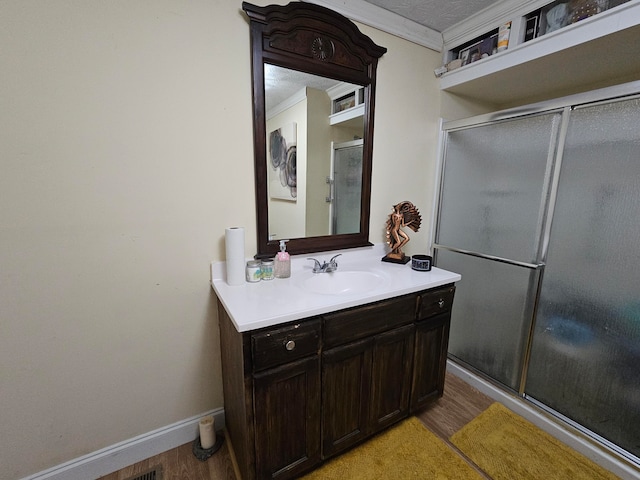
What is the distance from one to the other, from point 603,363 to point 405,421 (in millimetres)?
1021

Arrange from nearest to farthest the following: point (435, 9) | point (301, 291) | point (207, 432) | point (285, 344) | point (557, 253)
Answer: point (285, 344) < point (301, 291) < point (207, 432) < point (557, 253) < point (435, 9)

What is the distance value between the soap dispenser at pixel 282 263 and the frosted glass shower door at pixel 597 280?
4.65 feet

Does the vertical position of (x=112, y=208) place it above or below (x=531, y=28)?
below

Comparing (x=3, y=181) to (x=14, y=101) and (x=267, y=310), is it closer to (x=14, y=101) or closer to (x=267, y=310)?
(x=14, y=101)

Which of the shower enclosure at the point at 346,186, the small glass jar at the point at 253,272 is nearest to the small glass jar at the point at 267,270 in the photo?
the small glass jar at the point at 253,272

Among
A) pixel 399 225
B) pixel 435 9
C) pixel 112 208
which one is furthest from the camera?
pixel 399 225

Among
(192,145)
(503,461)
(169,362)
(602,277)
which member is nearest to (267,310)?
(169,362)

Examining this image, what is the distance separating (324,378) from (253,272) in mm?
575

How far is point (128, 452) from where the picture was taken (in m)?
1.29

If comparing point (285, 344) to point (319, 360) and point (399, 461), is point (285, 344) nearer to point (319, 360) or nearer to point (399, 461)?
point (319, 360)

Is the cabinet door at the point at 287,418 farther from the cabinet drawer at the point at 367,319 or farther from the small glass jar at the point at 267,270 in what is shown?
the small glass jar at the point at 267,270

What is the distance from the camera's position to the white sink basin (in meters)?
1.48

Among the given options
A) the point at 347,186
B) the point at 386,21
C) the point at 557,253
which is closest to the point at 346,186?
the point at 347,186

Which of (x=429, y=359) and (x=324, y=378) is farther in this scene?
(x=429, y=359)
